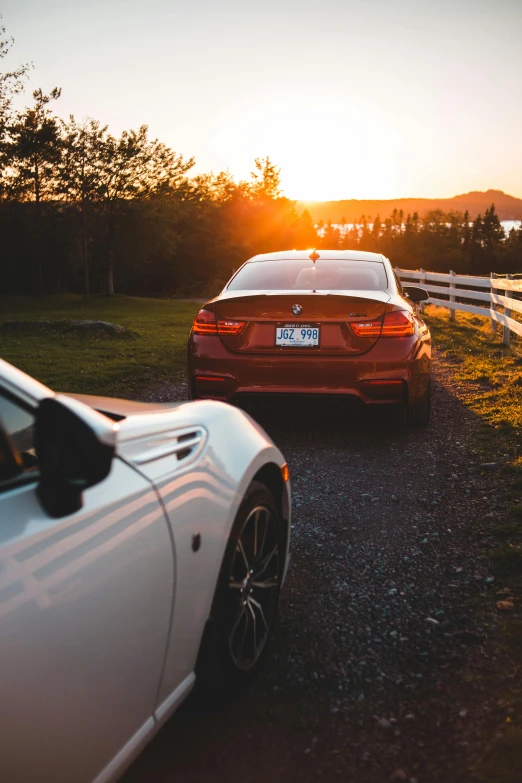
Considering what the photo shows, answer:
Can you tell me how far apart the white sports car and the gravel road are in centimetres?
25

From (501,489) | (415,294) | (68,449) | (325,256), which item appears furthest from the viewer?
(415,294)

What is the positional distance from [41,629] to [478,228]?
127304mm

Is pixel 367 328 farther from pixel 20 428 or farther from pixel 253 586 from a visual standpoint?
pixel 20 428

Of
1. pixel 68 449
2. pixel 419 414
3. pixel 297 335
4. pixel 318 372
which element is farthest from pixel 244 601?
pixel 419 414

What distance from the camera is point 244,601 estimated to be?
2.62 meters

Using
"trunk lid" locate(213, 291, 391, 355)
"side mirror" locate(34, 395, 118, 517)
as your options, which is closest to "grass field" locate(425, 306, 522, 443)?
"trunk lid" locate(213, 291, 391, 355)

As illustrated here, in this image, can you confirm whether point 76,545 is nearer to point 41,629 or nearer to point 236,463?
point 41,629

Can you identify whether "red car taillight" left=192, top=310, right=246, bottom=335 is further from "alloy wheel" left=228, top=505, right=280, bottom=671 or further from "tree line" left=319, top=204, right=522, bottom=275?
"tree line" left=319, top=204, right=522, bottom=275

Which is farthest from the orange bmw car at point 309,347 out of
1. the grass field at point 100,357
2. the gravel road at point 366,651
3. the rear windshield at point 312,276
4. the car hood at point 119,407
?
the grass field at point 100,357

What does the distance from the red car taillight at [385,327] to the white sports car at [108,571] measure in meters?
3.46

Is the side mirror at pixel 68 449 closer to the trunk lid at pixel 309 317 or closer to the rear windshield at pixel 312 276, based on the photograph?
the trunk lid at pixel 309 317

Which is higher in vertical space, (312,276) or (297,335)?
(312,276)

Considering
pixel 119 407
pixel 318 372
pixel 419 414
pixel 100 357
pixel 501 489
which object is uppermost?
pixel 119 407

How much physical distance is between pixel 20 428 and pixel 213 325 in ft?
13.7
